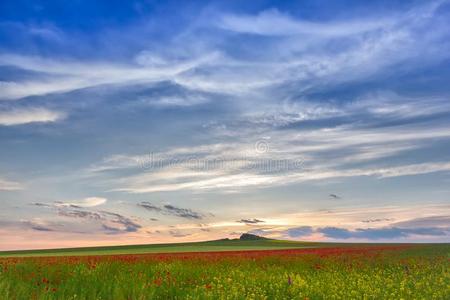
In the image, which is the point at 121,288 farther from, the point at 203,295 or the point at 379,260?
the point at 379,260

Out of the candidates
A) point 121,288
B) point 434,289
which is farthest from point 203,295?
point 434,289

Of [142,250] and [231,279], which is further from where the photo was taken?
[142,250]

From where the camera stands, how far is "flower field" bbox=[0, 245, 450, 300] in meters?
11.3

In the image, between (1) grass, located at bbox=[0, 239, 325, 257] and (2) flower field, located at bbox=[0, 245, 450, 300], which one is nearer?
(2) flower field, located at bbox=[0, 245, 450, 300]

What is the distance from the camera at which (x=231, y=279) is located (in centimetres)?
1320

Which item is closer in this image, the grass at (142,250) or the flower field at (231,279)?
the flower field at (231,279)

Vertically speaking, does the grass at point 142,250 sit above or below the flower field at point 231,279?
below

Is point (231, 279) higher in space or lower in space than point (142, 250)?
higher

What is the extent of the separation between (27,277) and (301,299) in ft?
31.3

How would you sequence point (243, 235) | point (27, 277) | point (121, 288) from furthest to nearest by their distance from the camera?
1. point (243, 235)
2. point (27, 277)
3. point (121, 288)

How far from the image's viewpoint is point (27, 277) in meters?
15.3

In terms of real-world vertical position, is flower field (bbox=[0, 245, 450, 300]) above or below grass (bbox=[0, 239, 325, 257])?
above

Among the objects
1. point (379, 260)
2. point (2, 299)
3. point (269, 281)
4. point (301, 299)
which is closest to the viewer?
point (2, 299)

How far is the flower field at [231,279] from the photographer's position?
11.3 meters
